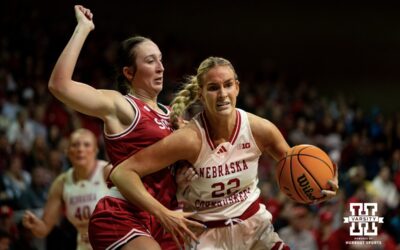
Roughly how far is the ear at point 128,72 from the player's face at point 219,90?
569mm

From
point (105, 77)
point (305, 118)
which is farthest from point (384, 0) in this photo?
point (105, 77)

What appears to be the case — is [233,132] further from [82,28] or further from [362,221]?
[362,221]

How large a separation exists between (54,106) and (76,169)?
491cm

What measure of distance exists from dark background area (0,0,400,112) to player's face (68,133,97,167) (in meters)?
8.96

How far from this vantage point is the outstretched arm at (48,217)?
5719mm

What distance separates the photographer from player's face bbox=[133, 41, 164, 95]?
456 centimetres

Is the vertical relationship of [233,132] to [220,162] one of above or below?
above

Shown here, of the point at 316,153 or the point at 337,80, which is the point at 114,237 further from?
the point at 337,80

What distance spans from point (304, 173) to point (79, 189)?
2559 millimetres

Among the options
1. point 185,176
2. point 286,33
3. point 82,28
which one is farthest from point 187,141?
point 286,33

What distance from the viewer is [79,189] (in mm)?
6312

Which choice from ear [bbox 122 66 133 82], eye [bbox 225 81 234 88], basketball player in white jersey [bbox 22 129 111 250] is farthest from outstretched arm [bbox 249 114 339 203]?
basketball player in white jersey [bbox 22 129 111 250]

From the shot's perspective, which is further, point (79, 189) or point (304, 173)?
point (79, 189)

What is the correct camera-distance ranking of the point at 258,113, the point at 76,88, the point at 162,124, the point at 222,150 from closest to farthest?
1. the point at 76,88
2. the point at 222,150
3. the point at 162,124
4. the point at 258,113
